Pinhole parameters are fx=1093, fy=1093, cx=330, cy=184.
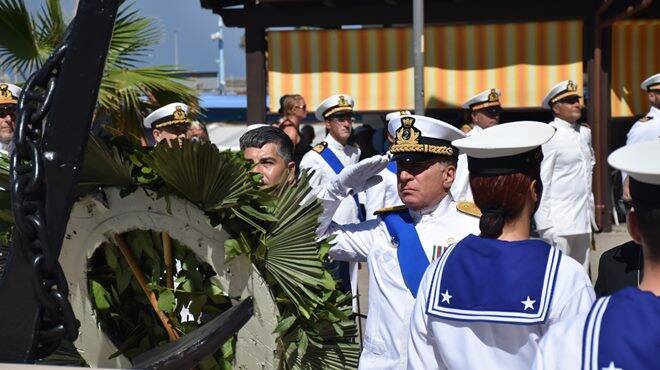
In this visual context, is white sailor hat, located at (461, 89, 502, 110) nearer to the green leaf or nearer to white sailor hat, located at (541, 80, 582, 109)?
white sailor hat, located at (541, 80, 582, 109)

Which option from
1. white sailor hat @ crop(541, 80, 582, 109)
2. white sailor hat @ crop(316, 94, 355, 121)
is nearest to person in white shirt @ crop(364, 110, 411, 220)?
white sailor hat @ crop(316, 94, 355, 121)

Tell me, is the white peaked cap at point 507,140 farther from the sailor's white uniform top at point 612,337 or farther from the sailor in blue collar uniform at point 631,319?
the sailor's white uniform top at point 612,337

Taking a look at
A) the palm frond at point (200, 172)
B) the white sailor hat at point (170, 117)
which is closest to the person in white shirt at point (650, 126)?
the white sailor hat at point (170, 117)

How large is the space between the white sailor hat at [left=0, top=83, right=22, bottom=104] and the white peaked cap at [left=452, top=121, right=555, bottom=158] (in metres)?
5.10

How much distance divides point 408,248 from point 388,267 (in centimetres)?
10

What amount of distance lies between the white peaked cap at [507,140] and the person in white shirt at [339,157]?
14.9 feet

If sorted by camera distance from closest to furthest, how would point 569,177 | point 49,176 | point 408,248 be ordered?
point 49,176, point 408,248, point 569,177

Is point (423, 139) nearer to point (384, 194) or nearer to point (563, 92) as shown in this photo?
point (384, 194)

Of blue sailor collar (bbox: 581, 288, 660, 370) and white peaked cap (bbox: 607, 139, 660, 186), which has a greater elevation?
white peaked cap (bbox: 607, 139, 660, 186)

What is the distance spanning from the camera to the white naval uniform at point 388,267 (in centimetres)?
368

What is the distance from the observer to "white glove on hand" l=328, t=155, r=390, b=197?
4.15 meters

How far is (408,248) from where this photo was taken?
377 cm

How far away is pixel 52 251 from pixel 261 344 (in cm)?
93

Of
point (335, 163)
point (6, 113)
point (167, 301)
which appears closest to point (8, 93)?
point (6, 113)
